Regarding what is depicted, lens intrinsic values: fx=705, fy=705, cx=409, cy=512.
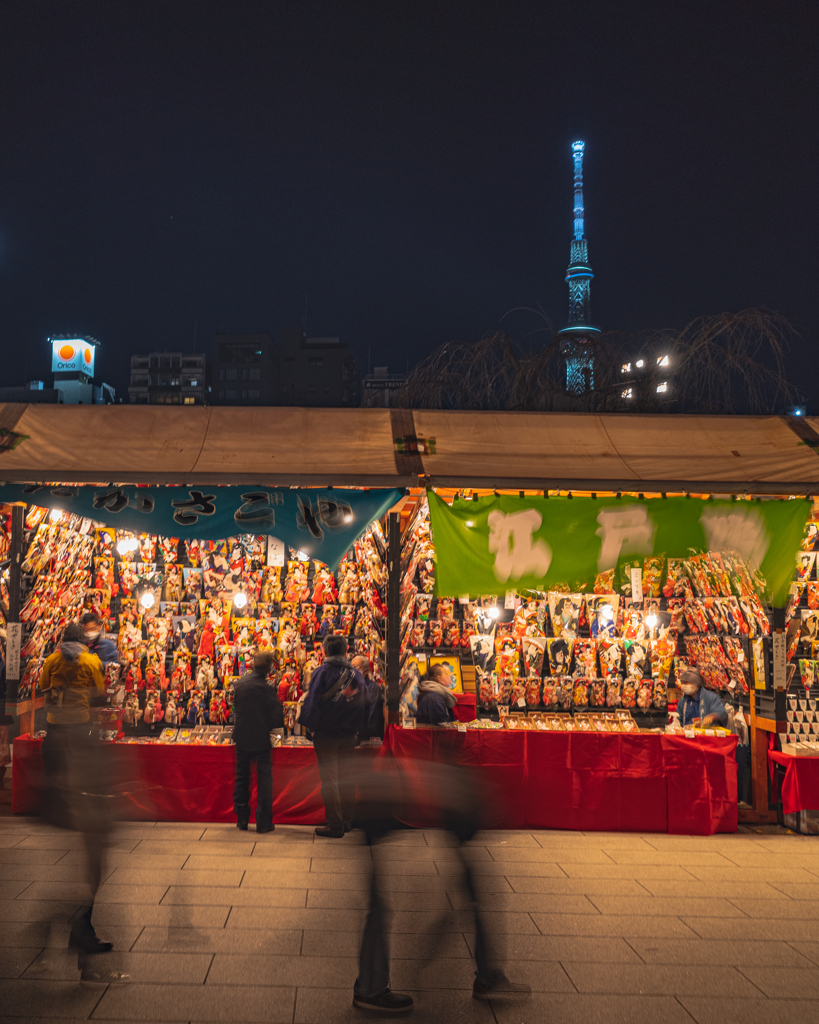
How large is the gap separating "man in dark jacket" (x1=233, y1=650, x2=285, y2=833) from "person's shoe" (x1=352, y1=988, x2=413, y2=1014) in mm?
3255

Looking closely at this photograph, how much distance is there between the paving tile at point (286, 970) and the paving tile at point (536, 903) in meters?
1.24

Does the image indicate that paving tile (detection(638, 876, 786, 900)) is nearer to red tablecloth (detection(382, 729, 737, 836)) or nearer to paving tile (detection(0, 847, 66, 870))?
red tablecloth (detection(382, 729, 737, 836))

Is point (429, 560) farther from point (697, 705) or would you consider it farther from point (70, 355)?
point (70, 355)

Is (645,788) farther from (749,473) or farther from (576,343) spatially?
(576,343)

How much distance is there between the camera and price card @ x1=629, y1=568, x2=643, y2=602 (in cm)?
809

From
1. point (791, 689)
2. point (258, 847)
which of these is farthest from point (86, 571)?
point (791, 689)

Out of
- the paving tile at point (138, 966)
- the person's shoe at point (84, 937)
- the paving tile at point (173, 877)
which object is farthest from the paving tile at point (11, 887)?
the person's shoe at point (84, 937)

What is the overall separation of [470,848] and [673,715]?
15.8 feet

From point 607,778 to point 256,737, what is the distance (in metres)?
3.65

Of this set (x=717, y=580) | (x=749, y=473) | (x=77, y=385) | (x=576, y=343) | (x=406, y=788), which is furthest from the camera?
(x=77, y=385)

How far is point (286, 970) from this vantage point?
439cm

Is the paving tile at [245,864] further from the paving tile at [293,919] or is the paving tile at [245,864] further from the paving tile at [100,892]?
the paving tile at [293,919]

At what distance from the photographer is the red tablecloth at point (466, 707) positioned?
27.4ft

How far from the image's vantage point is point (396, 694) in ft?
24.7
